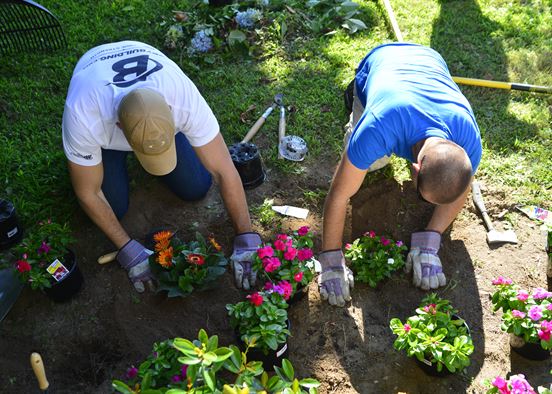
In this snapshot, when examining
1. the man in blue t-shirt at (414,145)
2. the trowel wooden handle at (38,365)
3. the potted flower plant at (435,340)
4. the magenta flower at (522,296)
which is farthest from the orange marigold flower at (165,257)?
the magenta flower at (522,296)

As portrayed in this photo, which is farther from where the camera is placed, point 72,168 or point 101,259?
point 101,259

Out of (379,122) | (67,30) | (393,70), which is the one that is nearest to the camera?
(379,122)

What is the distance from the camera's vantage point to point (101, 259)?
10.7ft

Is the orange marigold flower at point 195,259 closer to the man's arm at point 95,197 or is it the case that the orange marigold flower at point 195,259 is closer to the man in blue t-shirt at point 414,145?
the man's arm at point 95,197

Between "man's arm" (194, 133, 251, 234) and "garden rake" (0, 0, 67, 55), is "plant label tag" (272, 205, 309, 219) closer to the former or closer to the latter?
"man's arm" (194, 133, 251, 234)

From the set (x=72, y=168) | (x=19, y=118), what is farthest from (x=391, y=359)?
(x=19, y=118)

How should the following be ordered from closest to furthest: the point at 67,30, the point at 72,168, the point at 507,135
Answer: the point at 72,168 < the point at 507,135 < the point at 67,30

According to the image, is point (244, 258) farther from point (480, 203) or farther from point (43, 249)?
point (480, 203)

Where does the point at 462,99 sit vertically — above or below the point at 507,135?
above

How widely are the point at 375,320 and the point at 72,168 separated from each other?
190 cm

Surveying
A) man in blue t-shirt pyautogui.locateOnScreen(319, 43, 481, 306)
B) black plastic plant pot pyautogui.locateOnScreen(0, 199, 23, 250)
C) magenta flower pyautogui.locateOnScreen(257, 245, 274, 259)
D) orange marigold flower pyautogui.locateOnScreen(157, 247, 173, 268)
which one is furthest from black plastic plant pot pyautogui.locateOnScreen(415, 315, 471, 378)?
black plastic plant pot pyautogui.locateOnScreen(0, 199, 23, 250)

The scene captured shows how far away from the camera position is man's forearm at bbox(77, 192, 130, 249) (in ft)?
9.74

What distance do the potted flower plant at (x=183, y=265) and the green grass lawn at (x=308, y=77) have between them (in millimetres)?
963

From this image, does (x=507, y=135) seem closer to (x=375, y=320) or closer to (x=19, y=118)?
(x=375, y=320)
